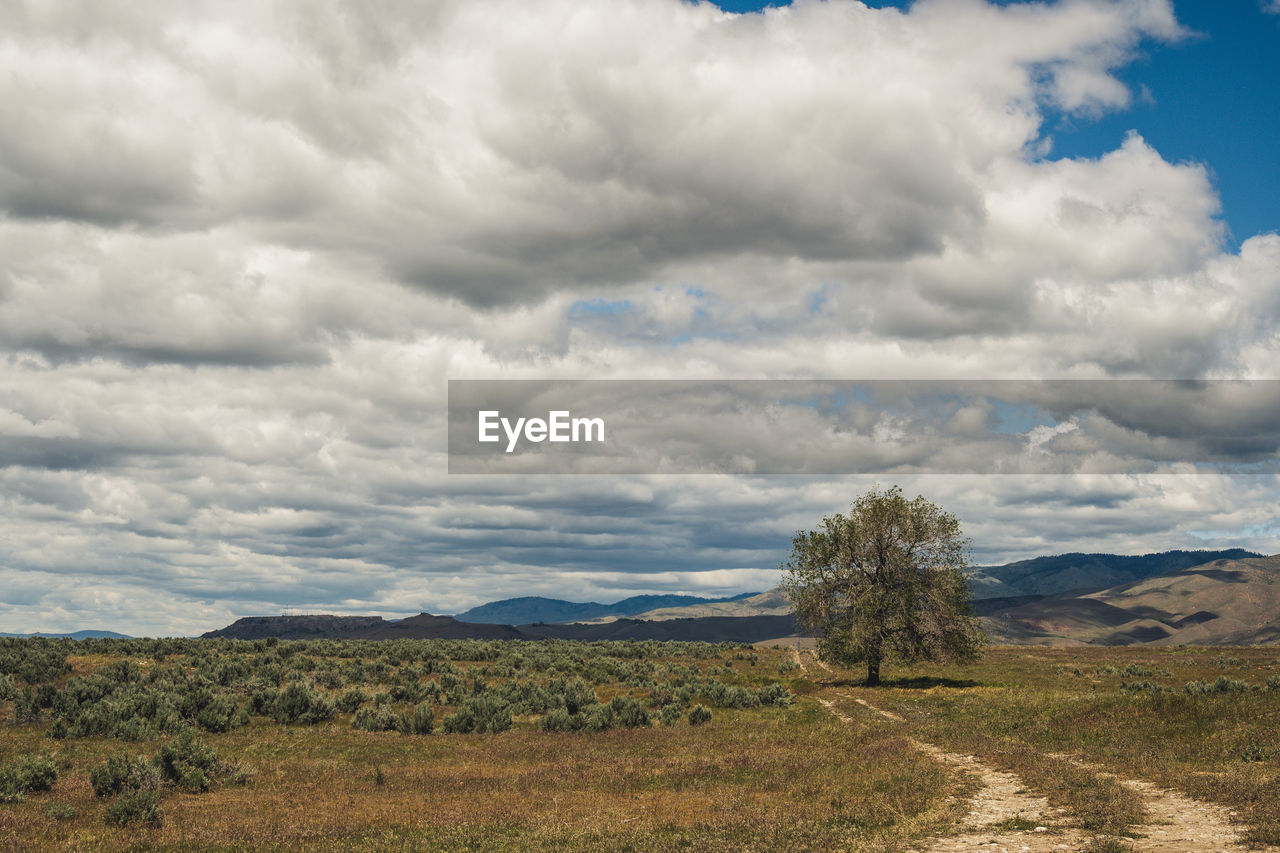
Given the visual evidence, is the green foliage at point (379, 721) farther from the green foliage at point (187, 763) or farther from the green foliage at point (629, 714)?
the green foliage at point (187, 763)

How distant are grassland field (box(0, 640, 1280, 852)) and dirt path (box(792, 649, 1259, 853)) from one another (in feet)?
1.44

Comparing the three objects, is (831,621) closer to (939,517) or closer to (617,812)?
(939,517)

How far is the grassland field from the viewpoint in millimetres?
19062

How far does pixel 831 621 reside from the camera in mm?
58000

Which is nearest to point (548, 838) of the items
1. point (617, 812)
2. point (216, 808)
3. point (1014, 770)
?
point (617, 812)

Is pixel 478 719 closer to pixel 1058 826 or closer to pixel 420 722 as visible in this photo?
pixel 420 722

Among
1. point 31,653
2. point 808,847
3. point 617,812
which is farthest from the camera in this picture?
point 31,653

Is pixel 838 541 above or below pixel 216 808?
above

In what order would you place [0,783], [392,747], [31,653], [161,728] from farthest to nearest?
[31,653], [161,728], [392,747], [0,783]

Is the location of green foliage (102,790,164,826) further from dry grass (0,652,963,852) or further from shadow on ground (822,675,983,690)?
shadow on ground (822,675,983,690)

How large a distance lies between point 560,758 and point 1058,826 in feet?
58.5

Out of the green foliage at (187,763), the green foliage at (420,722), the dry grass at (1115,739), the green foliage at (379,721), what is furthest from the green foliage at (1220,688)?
the green foliage at (187,763)

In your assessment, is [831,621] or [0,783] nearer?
[0,783]

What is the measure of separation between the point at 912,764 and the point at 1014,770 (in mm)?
2922
